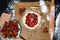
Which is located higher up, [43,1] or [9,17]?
[43,1]

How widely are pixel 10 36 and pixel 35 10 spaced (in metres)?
0.26

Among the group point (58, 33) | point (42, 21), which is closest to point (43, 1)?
point (42, 21)

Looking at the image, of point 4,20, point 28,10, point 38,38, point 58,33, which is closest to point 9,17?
point 4,20

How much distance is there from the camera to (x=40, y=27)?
0.88 meters

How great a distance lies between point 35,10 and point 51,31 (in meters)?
0.19

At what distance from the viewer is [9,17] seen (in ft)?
2.93

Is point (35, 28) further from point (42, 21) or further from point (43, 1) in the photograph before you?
point (43, 1)

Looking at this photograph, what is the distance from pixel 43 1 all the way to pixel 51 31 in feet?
0.73

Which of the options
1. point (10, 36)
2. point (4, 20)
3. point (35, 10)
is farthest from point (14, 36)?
point (35, 10)

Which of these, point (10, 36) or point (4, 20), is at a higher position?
point (4, 20)

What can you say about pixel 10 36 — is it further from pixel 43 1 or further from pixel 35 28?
pixel 43 1

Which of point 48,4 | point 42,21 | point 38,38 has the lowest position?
point 38,38

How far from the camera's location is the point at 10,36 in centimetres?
89

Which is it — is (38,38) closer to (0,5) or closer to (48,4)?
(48,4)
